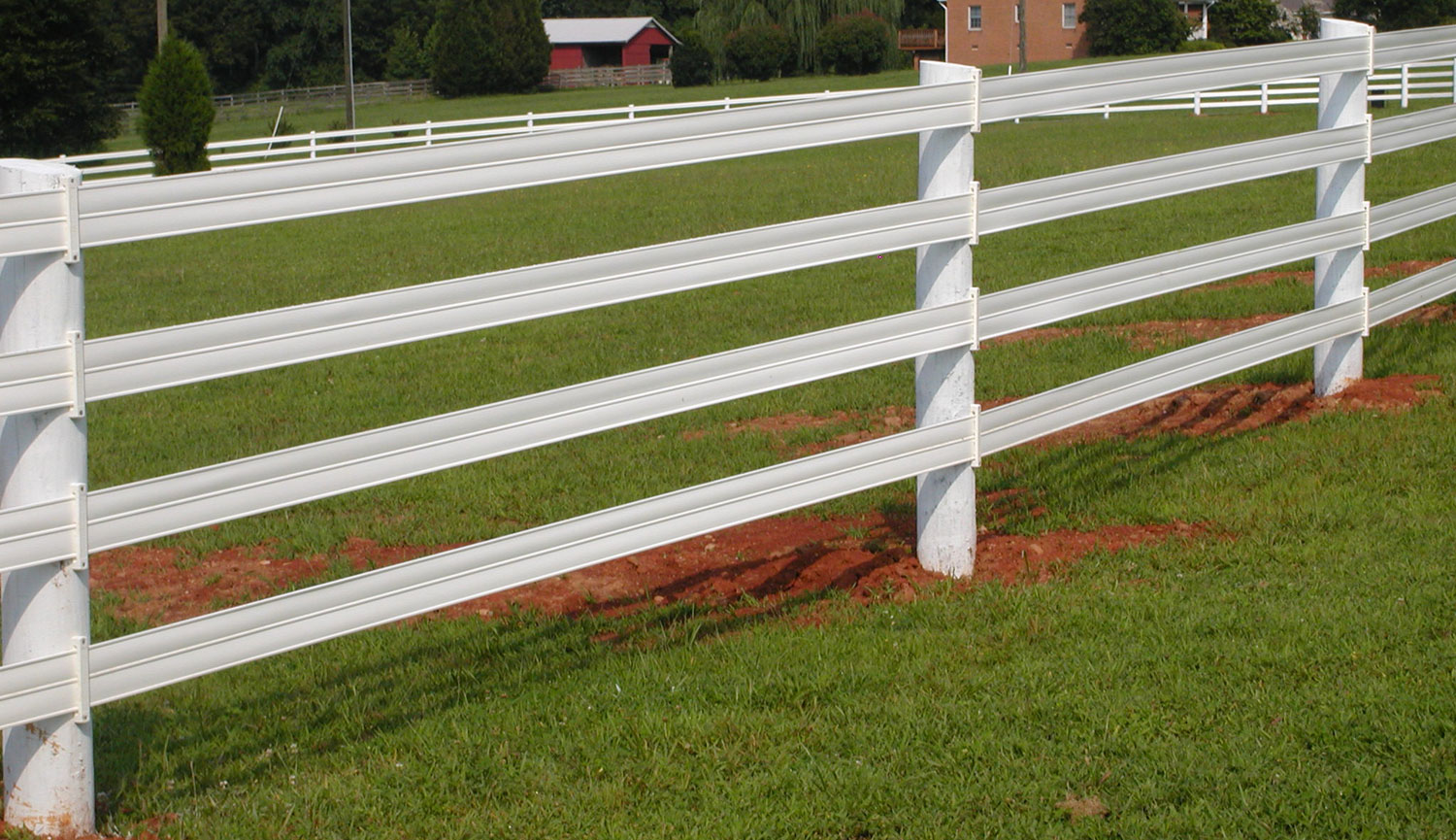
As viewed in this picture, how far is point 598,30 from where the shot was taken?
308ft

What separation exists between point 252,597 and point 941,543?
255 cm

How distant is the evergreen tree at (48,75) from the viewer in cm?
5088

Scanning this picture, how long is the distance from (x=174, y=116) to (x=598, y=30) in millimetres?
66373

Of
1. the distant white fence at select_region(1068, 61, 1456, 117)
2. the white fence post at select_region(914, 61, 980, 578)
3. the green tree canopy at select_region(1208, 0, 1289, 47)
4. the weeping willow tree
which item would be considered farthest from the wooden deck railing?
the white fence post at select_region(914, 61, 980, 578)

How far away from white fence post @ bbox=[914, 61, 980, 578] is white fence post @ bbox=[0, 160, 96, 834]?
253 cm

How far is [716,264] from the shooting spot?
13.8 feet

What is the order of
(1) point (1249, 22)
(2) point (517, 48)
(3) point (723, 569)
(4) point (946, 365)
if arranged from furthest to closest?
(2) point (517, 48) < (1) point (1249, 22) < (3) point (723, 569) < (4) point (946, 365)

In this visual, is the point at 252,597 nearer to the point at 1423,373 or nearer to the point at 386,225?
the point at 1423,373

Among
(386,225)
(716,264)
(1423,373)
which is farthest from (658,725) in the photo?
(386,225)

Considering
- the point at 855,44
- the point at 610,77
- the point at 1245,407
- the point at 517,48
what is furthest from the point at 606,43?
the point at 1245,407

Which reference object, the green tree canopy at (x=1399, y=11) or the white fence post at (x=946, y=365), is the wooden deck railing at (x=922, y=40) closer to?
the green tree canopy at (x=1399, y=11)

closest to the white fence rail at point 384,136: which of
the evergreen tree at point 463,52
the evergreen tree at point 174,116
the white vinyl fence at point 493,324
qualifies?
the evergreen tree at point 174,116

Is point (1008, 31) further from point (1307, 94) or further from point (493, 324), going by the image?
point (493, 324)

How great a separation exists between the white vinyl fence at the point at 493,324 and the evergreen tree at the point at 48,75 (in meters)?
52.1
